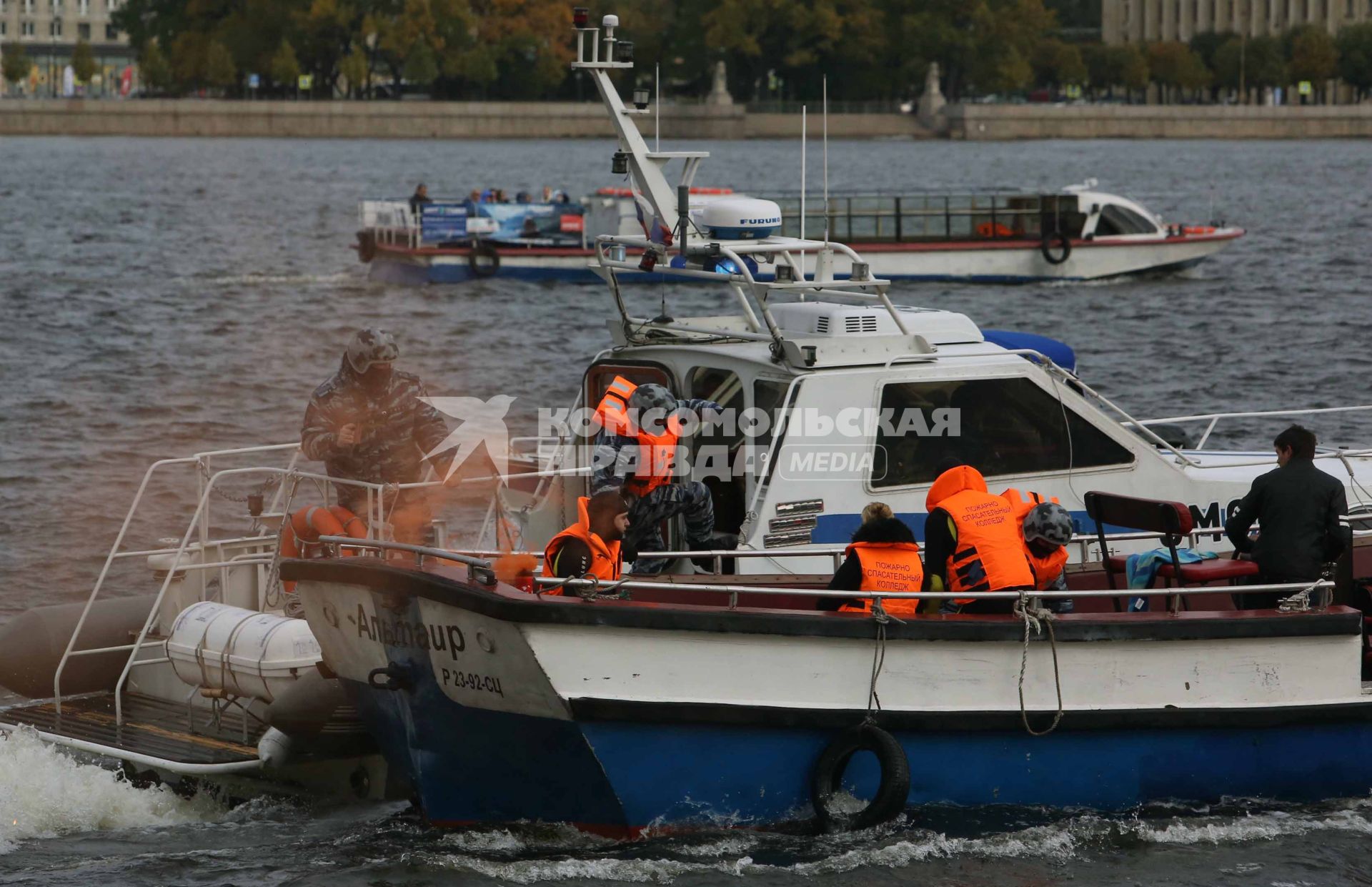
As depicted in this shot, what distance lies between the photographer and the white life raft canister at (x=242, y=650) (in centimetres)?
1099

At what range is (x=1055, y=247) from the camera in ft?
145

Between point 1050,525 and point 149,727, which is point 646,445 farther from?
point 149,727

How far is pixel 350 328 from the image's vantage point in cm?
3884

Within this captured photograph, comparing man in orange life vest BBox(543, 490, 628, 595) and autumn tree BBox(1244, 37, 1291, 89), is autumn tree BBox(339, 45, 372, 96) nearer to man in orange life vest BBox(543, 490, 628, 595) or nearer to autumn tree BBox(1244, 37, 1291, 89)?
autumn tree BBox(1244, 37, 1291, 89)

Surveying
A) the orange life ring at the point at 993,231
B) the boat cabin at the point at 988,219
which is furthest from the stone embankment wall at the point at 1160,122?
the orange life ring at the point at 993,231

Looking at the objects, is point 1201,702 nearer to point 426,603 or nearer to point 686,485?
point 686,485

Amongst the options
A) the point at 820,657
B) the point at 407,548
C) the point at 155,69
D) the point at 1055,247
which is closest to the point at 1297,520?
the point at 820,657

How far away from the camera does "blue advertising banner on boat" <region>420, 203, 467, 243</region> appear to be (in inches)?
1854

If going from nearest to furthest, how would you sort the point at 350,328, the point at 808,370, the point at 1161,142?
1. the point at 808,370
2. the point at 350,328
3. the point at 1161,142

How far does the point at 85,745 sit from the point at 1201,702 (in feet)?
20.1

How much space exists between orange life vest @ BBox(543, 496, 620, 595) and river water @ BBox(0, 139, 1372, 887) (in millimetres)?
1391

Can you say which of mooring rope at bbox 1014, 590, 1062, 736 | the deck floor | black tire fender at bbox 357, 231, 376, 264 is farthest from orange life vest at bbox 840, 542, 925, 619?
black tire fender at bbox 357, 231, 376, 264

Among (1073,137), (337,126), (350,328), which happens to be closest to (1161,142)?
(1073,137)

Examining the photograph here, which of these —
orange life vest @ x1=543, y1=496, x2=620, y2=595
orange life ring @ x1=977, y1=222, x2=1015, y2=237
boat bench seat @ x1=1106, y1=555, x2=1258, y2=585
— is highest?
orange life ring @ x1=977, y1=222, x2=1015, y2=237
